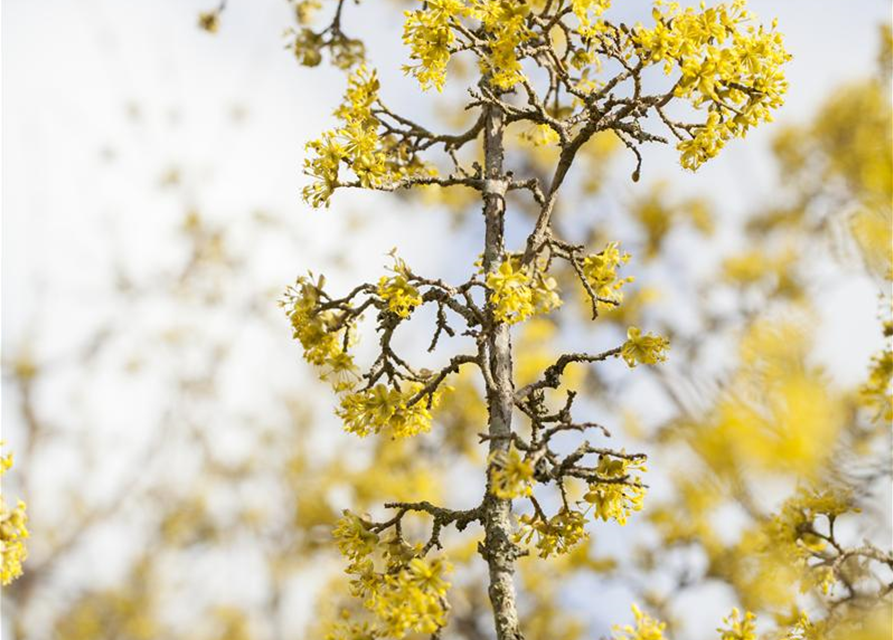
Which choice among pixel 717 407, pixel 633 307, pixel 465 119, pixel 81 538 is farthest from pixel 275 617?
pixel 717 407

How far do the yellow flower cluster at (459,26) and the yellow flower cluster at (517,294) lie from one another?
59cm

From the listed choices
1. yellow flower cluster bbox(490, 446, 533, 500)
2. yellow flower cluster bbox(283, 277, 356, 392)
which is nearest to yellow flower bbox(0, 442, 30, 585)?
yellow flower cluster bbox(283, 277, 356, 392)

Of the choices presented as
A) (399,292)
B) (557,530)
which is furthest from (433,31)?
(557,530)

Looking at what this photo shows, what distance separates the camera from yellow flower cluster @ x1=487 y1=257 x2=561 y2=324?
2.01 metres

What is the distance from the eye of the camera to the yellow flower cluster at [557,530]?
2094 mm

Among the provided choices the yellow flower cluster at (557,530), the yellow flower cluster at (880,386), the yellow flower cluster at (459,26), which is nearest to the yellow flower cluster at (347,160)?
the yellow flower cluster at (459,26)

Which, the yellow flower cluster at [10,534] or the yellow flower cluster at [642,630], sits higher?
the yellow flower cluster at [10,534]

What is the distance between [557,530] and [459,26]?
144cm

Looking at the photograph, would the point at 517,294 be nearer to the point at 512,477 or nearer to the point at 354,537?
the point at 512,477

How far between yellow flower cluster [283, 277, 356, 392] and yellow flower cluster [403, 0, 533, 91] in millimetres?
727

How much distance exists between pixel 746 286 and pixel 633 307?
1.36 meters

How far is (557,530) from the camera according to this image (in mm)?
2098

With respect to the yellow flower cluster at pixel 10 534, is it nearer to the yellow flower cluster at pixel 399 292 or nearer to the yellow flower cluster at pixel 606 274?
the yellow flower cluster at pixel 399 292

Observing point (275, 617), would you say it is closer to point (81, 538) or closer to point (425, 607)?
point (81, 538)
